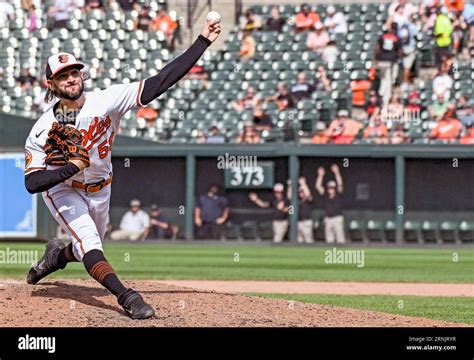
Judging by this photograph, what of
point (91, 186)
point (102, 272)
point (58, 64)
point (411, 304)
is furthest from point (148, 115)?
point (102, 272)

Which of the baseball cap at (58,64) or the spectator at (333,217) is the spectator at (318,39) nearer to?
the spectator at (333,217)

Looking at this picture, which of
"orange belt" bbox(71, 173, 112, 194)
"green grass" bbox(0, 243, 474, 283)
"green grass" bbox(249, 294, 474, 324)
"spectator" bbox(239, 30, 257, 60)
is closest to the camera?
"orange belt" bbox(71, 173, 112, 194)

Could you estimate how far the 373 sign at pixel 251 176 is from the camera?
69.4 ft

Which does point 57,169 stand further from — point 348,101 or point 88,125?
point 348,101

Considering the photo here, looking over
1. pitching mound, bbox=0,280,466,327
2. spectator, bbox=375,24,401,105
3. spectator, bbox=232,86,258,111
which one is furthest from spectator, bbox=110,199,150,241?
pitching mound, bbox=0,280,466,327

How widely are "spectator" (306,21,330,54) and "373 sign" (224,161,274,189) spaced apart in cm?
262

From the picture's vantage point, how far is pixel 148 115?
20984mm

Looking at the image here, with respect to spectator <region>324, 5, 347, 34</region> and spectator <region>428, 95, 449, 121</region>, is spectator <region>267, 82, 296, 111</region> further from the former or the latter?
spectator <region>428, 95, 449, 121</region>

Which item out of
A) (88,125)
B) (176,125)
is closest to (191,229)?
(176,125)

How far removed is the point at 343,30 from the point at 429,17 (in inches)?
70.9

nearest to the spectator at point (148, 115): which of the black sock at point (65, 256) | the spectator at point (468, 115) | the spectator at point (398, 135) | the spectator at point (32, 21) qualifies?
the spectator at point (32, 21)

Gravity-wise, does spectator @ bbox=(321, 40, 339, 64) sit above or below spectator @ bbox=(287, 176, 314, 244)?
above

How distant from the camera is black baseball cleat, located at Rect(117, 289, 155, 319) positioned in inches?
254
